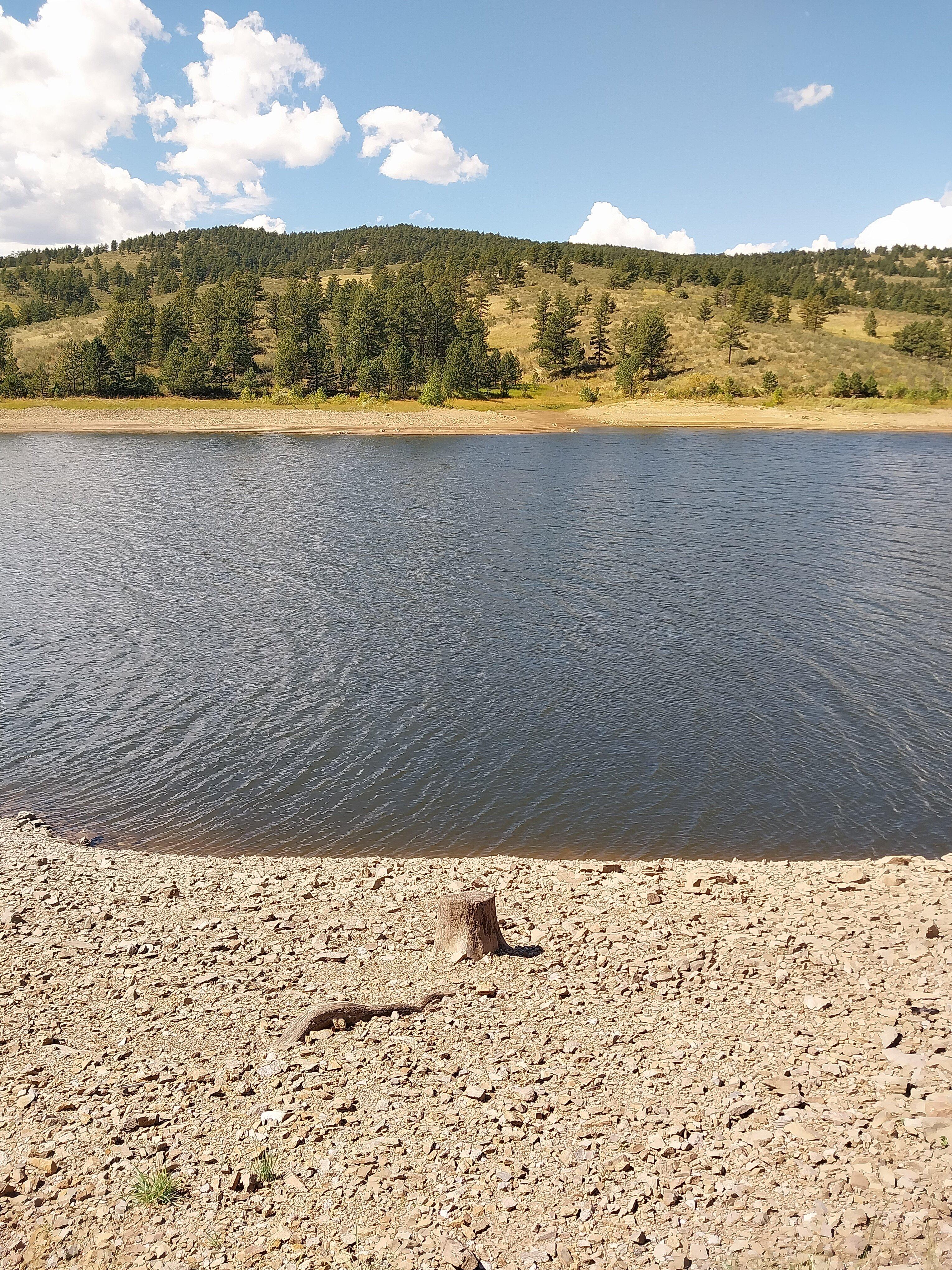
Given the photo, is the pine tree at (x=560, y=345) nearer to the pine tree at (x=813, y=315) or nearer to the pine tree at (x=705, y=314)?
the pine tree at (x=705, y=314)

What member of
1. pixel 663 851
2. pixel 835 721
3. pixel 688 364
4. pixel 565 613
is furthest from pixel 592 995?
pixel 688 364

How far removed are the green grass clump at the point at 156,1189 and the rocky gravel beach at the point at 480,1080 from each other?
0.03 metres

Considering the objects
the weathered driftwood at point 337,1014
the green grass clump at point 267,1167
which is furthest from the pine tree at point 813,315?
the green grass clump at point 267,1167

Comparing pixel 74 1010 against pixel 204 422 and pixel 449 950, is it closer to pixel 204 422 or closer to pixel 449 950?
pixel 449 950

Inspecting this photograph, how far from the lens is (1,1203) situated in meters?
7.46

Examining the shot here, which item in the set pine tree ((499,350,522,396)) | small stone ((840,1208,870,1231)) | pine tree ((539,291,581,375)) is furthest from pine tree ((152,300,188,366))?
small stone ((840,1208,870,1231))

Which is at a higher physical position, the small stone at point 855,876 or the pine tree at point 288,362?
the pine tree at point 288,362

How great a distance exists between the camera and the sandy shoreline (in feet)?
314

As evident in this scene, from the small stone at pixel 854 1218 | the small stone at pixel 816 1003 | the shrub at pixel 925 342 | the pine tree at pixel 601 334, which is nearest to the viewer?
the small stone at pixel 854 1218

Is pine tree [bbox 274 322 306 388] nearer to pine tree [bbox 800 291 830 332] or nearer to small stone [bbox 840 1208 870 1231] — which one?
pine tree [bbox 800 291 830 332]

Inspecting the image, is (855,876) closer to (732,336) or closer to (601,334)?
(732,336)

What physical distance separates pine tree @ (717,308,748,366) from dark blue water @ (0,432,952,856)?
81.1 metres

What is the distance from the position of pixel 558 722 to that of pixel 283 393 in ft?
328

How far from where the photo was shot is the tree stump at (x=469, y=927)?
11305 millimetres
